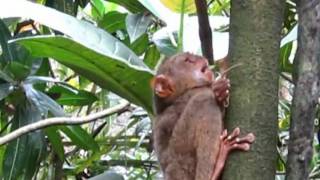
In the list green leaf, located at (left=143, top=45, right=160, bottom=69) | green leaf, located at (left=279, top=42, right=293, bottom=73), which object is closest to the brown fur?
green leaf, located at (left=279, top=42, right=293, bottom=73)

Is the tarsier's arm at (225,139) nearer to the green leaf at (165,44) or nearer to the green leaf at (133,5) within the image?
the green leaf at (165,44)

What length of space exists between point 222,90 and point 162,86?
34cm

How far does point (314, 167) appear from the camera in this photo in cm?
208

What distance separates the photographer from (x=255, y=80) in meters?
1.13

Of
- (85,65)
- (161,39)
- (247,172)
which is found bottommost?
(247,172)

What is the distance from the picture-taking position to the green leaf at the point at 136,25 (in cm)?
196

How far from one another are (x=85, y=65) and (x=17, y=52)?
749mm

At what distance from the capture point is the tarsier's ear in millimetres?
1553

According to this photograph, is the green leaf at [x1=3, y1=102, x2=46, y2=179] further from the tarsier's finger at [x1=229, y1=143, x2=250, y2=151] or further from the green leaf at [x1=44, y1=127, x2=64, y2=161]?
the tarsier's finger at [x1=229, y1=143, x2=250, y2=151]

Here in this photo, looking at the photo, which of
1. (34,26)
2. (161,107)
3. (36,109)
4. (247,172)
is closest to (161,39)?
(161,107)

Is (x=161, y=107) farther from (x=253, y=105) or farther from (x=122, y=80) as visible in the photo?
(x=253, y=105)

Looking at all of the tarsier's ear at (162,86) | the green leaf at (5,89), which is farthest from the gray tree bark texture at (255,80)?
the green leaf at (5,89)

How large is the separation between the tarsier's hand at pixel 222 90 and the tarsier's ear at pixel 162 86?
0.82 ft

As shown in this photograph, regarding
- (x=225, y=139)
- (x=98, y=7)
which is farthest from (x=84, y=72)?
(x=98, y=7)
